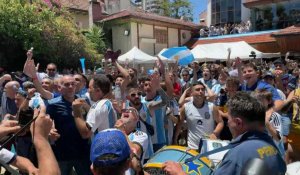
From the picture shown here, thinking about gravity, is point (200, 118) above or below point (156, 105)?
below

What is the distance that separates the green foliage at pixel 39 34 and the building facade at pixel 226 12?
17.4 metres

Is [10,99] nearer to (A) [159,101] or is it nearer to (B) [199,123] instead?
(A) [159,101]

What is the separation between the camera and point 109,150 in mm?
2037

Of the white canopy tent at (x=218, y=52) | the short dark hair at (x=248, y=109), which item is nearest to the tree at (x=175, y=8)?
the white canopy tent at (x=218, y=52)

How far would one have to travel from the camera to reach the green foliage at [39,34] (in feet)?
56.9

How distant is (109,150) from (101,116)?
2095 mm

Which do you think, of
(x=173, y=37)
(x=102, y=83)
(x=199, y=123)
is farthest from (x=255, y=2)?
(x=102, y=83)

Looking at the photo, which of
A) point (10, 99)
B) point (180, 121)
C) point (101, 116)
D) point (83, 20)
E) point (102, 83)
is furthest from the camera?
point (83, 20)

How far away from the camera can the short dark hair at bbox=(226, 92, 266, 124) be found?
2.77 m

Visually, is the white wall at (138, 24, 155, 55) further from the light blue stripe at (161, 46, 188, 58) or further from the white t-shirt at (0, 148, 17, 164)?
the white t-shirt at (0, 148, 17, 164)

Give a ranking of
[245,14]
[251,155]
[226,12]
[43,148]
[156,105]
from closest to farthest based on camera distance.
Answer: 1. [43,148]
2. [251,155]
3. [156,105]
4. [245,14]
5. [226,12]

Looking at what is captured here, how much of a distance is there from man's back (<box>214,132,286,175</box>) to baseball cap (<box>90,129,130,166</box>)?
2.58ft

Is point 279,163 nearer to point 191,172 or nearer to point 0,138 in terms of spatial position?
point 191,172

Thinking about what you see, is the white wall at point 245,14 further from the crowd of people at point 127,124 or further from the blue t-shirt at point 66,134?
the blue t-shirt at point 66,134
